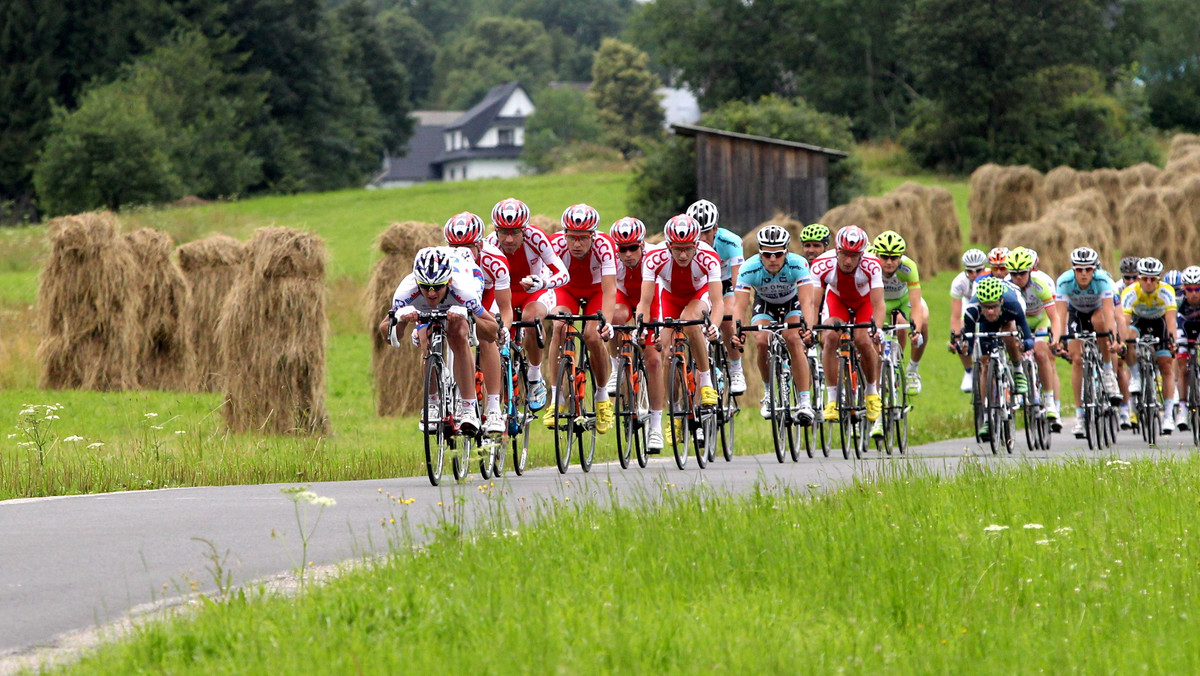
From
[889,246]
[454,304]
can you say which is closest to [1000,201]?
[889,246]

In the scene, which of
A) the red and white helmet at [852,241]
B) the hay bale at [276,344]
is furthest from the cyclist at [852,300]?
the hay bale at [276,344]

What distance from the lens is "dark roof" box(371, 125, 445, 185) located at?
503 ft

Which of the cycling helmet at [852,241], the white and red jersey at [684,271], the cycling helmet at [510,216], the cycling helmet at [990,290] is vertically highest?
the cycling helmet at [510,216]

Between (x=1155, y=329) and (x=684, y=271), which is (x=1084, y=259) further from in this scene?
(x=684, y=271)

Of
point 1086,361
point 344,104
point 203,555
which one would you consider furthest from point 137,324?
point 344,104

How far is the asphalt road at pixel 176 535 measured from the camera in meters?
7.42

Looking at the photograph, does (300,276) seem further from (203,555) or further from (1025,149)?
(1025,149)

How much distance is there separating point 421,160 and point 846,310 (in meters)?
140

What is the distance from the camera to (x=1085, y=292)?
1884 centimetres

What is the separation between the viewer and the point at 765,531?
8.68 metres

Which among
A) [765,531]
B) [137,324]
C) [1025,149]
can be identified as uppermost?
[1025,149]

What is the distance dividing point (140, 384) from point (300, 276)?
6332 millimetres

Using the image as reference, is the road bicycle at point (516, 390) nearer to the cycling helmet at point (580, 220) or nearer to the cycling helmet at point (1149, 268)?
the cycling helmet at point (580, 220)

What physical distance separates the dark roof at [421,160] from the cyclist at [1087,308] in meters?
136
